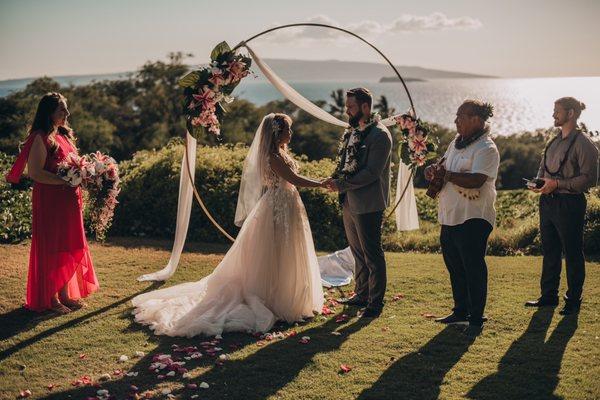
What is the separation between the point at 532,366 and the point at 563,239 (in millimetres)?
1931

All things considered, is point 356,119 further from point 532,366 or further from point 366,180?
point 532,366

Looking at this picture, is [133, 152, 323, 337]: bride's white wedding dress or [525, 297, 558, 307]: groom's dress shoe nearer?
[133, 152, 323, 337]: bride's white wedding dress

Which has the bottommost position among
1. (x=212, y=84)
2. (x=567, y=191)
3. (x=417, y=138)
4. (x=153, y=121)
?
(x=567, y=191)

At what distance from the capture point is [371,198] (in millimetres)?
6836

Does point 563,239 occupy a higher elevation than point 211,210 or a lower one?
higher

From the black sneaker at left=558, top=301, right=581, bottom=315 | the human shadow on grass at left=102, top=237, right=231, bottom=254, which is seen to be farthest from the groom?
Result: the human shadow on grass at left=102, top=237, right=231, bottom=254

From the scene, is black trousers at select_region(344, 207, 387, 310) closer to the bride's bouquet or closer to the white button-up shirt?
the white button-up shirt

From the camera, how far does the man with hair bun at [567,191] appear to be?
655 cm

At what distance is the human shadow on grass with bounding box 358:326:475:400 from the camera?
16.2 feet

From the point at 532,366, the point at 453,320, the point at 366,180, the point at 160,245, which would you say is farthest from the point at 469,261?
the point at 160,245

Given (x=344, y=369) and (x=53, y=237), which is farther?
(x=53, y=237)

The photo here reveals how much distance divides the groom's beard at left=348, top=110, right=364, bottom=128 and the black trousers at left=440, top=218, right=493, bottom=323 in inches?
60.0

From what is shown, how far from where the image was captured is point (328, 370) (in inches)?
213

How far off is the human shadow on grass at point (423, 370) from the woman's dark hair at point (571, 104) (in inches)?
106
